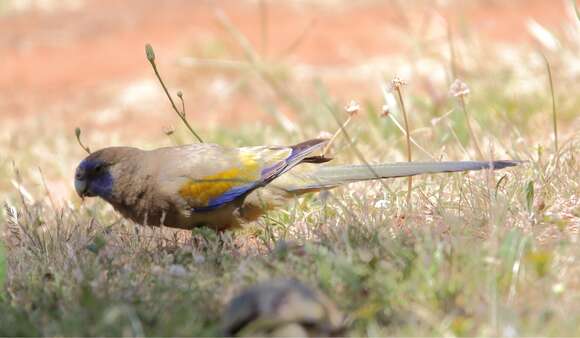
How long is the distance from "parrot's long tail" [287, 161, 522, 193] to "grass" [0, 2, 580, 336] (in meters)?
0.09

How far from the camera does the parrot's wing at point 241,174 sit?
455 cm

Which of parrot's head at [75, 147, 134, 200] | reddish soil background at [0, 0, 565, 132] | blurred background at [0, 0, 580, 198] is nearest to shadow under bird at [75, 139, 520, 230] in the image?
parrot's head at [75, 147, 134, 200]

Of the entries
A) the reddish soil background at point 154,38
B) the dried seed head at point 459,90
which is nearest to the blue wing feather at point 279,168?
the dried seed head at point 459,90

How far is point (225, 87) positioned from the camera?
9.58 meters

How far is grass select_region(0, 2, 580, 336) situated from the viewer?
3.13 m

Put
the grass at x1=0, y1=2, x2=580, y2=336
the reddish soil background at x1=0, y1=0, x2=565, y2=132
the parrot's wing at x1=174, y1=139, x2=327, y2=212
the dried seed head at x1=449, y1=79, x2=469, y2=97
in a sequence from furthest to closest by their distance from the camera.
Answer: the reddish soil background at x1=0, y1=0, x2=565, y2=132
the parrot's wing at x1=174, y1=139, x2=327, y2=212
the dried seed head at x1=449, y1=79, x2=469, y2=97
the grass at x1=0, y1=2, x2=580, y2=336

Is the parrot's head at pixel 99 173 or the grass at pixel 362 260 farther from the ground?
the parrot's head at pixel 99 173

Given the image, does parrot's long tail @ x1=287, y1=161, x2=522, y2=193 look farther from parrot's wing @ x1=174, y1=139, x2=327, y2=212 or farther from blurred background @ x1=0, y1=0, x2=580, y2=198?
blurred background @ x1=0, y1=0, x2=580, y2=198

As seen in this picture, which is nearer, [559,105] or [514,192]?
[514,192]

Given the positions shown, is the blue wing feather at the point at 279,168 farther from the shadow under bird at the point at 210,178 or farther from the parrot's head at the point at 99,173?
the parrot's head at the point at 99,173

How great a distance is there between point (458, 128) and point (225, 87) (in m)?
3.94

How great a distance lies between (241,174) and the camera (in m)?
4.68

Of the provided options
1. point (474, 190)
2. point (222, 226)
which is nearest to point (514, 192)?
point (474, 190)

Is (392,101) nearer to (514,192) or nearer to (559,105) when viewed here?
(559,105)
